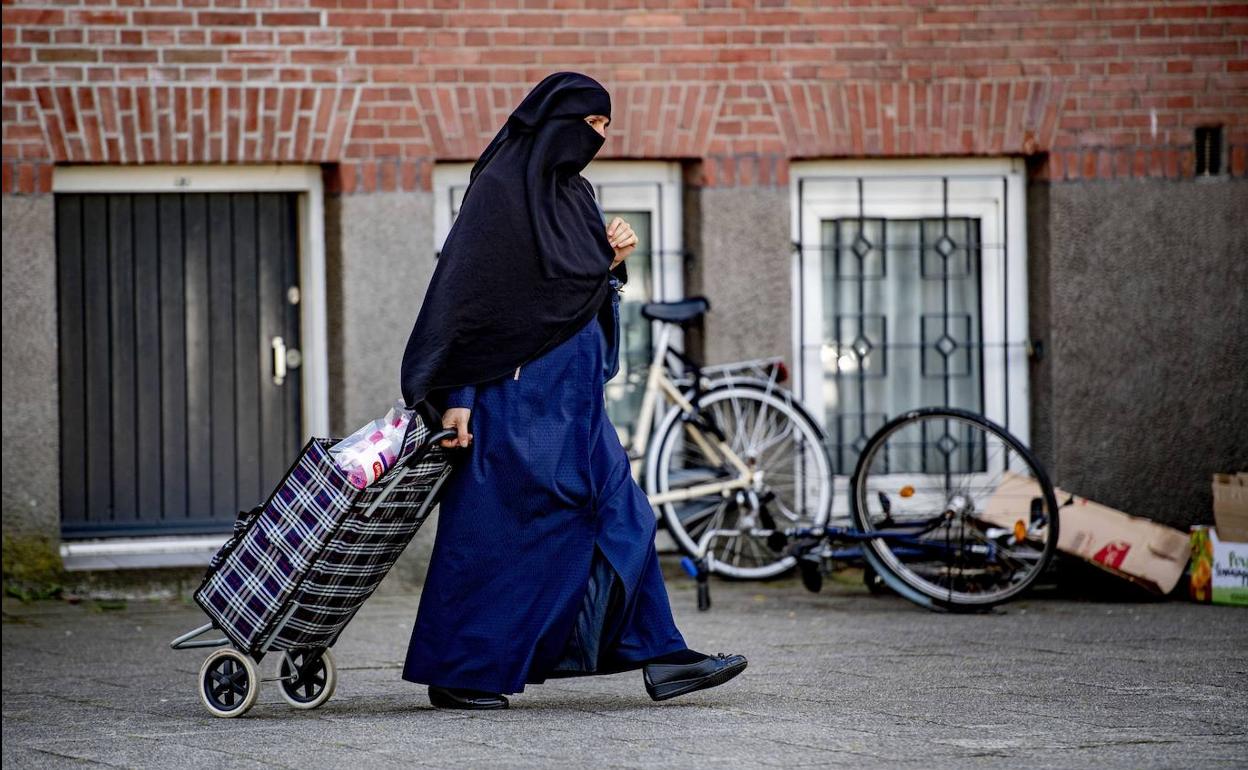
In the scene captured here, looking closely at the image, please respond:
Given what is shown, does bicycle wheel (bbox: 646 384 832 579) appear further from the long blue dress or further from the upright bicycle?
the long blue dress

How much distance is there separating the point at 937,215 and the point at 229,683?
5096 millimetres

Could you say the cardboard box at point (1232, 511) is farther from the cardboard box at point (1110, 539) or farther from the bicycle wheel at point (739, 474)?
the bicycle wheel at point (739, 474)

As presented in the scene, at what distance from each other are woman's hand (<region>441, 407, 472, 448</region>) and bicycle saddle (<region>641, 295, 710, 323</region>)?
3245 millimetres

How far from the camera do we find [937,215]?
373 inches

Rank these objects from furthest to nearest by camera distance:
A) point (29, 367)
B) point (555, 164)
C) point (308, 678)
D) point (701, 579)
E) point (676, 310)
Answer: point (676, 310) → point (29, 367) → point (701, 579) → point (308, 678) → point (555, 164)

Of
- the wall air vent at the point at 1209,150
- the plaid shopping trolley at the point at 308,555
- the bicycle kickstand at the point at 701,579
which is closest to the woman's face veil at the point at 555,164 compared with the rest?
the plaid shopping trolley at the point at 308,555

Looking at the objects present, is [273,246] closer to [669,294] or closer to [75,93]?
[75,93]

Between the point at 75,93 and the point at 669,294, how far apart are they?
299 cm

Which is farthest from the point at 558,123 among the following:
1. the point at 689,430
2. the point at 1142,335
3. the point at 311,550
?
the point at 1142,335

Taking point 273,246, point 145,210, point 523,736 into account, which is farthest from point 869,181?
point 523,736

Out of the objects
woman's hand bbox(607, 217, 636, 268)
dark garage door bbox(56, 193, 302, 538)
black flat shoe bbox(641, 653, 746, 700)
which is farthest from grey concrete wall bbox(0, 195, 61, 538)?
black flat shoe bbox(641, 653, 746, 700)

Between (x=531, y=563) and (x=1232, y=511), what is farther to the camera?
(x=1232, y=511)

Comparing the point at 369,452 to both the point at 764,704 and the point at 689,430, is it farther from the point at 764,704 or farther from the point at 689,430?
the point at 689,430

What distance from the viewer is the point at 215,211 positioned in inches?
353
